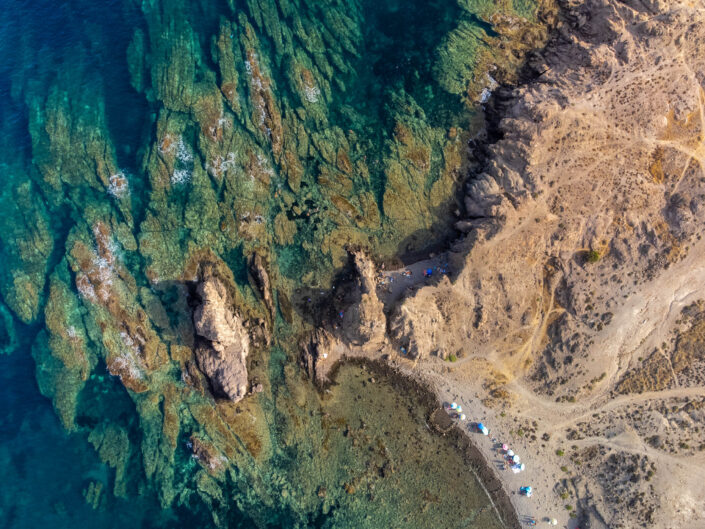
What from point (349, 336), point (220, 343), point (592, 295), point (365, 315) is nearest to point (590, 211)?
point (592, 295)

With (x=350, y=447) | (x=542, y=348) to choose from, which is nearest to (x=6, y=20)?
(x=350, y=447)

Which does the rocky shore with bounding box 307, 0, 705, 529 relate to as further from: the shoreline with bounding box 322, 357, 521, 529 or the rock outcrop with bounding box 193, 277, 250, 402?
the rock outcrop with bounding box 193, 277, 250, 402

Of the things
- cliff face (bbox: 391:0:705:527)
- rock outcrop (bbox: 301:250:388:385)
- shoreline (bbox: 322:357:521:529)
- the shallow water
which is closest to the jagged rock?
rock outcrop (bbox: 301:250:388:385)

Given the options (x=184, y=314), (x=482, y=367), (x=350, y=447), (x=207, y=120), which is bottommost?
(x=350, y=447)

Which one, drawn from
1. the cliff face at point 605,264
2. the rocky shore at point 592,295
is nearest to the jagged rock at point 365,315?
the rocky shore at point 592,295

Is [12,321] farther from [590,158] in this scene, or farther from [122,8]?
[590,158]
